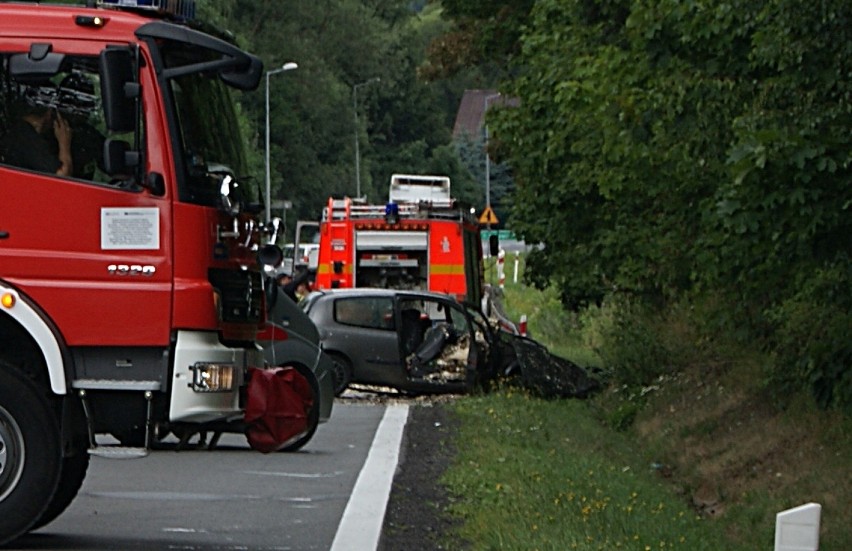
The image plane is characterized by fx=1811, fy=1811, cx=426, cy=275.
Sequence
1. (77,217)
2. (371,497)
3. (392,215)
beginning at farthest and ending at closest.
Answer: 1. (392,215)
2. (371,497)
3. (77,217)

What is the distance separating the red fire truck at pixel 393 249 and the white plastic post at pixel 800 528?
77.1 feet

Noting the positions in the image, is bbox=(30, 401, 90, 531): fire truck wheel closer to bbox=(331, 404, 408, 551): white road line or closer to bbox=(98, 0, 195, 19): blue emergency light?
bbox=(331, 404, 408, 551): white road line

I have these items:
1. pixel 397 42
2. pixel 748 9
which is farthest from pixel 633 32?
pixel 397 42

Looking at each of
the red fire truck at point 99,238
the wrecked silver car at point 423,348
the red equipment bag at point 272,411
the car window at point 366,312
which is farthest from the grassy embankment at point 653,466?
the red fire truck at point 99,238

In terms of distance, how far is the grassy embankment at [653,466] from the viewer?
11305 mm

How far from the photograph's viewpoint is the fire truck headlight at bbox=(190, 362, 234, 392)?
32.0 ft

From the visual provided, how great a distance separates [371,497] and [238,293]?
2.98 metres

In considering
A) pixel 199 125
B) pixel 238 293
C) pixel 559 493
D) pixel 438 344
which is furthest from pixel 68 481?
pixel 438 344

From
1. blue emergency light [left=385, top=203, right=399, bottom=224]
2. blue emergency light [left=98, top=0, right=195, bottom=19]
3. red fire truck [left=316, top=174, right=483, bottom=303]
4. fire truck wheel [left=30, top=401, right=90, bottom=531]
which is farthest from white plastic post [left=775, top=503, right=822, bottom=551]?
blue emergency light [left=385, top=203, right=399, bottom=224]

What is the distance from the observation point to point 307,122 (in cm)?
8962

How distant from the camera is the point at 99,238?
9.63m

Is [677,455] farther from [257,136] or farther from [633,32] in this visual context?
[257,136]

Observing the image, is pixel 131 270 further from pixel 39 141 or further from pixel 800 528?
pixel 800 528

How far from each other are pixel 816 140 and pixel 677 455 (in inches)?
314
